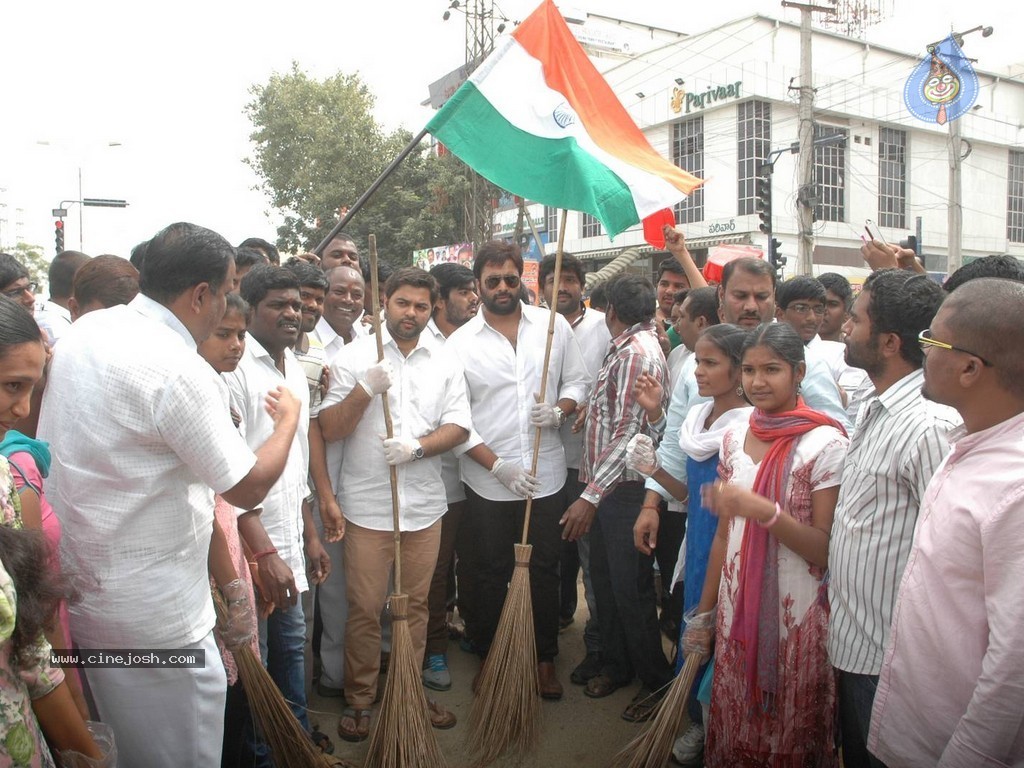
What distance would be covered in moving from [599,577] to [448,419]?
3.72 feet

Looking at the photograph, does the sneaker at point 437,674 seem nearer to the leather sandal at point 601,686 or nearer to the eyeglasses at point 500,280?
the leather sandal at point 601,686

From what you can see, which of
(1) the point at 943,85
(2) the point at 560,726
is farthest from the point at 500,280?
(1) the point at 943,85

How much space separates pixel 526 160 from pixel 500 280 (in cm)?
64

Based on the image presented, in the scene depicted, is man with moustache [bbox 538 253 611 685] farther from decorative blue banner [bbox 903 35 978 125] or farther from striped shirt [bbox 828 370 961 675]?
decorative blue banner [bbox 903 35 978 125]

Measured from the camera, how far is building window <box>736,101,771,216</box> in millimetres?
23312

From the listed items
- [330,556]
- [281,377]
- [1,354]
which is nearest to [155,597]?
[1,354]

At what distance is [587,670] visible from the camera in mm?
3992

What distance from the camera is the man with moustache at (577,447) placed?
13.4ft

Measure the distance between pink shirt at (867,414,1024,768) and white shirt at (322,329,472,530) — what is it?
221cm

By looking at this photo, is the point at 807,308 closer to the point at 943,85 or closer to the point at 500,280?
the point at 500,280

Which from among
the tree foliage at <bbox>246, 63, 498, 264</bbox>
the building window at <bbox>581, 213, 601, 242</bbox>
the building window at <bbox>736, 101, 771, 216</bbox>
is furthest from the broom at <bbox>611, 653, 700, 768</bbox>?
the building window at <bbox>581, 213, 601, 242</bbox>

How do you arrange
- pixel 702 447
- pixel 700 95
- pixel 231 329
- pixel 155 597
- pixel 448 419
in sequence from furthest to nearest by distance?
1. pixel 700 95
2. pixel 448 419
3. pixel 702 447
4. pixel 231 329
5. pixel 155 597

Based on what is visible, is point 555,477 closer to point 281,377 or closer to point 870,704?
point 281,377

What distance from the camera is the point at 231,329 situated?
267cm
